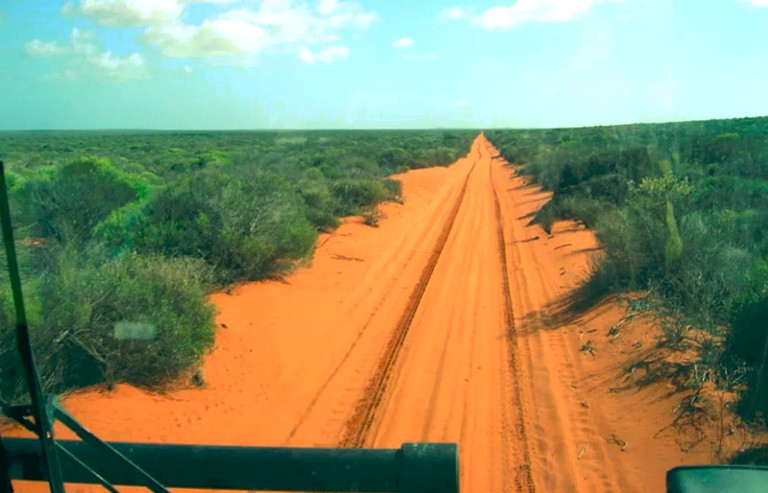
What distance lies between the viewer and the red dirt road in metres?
7.24

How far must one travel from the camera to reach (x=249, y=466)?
258 centimetres

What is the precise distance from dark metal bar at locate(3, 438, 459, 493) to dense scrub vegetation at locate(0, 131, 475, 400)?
519cm

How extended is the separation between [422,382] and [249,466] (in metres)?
6.67

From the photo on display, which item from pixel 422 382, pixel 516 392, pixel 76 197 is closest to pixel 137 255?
pixel 422 382

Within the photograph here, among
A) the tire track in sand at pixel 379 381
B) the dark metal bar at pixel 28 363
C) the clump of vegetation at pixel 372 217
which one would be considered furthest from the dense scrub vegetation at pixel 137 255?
the dark metal bar at pixel 28 363

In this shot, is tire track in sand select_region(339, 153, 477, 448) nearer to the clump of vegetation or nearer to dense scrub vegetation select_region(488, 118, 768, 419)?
dense scrub vegetation select_region(488, 118, 768, 419)

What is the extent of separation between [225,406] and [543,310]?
6611mm

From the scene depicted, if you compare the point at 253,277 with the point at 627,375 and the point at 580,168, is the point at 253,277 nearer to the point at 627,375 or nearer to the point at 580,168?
the point at 627,375


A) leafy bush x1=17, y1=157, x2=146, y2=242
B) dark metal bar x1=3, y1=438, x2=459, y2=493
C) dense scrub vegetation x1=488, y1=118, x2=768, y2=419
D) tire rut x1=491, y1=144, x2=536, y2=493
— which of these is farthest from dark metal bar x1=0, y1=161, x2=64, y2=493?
leafy bush x1=17, y1=157, x2=146, y2=242

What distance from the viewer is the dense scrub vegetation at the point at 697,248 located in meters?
7.55

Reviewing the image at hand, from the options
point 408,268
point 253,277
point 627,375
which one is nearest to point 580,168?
point 408,268

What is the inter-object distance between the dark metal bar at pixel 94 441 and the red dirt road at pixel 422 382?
15.3 ft

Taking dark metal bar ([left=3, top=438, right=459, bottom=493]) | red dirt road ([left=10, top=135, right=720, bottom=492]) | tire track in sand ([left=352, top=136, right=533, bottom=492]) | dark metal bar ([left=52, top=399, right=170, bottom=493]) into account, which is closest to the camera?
dark metal bar ([left=52, top=399, right=170, bottom=493])

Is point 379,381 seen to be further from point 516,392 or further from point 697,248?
point 697,248
